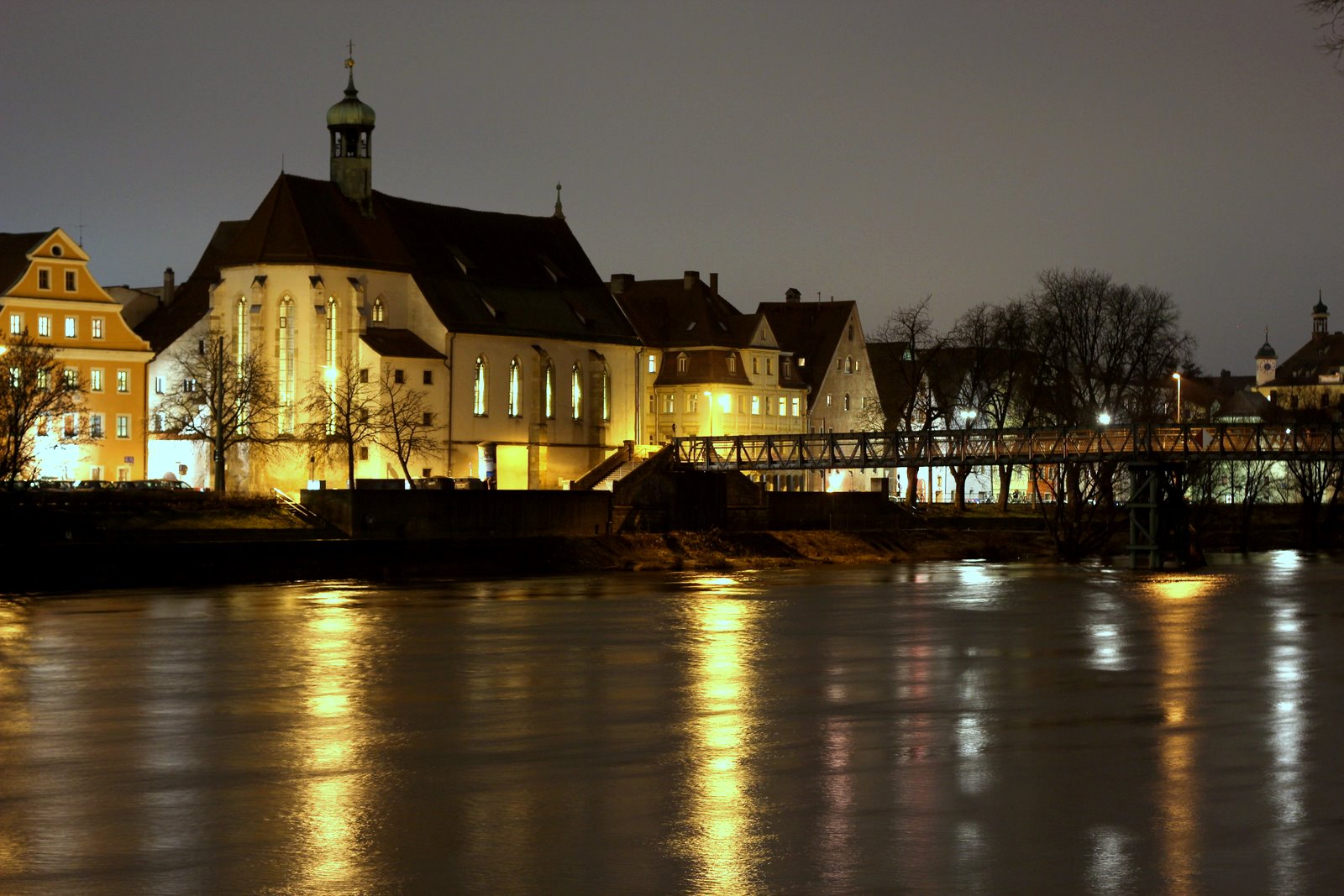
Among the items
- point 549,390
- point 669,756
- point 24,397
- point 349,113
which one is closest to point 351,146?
point 349,113

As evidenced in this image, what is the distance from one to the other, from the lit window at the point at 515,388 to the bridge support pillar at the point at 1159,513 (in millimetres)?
36812

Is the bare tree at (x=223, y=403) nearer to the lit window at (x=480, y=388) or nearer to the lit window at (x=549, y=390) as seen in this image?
the lit window at (x=480, y=388)

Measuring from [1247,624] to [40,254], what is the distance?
64.2 metres

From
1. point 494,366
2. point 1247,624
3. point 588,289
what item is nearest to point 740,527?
point 494,366

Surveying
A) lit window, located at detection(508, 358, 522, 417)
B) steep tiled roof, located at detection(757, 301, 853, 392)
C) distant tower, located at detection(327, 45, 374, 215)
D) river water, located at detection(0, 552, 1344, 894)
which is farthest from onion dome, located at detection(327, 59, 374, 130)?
river water, located at detection(0, 552, 1344, 894)

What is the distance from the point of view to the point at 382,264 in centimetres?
9825

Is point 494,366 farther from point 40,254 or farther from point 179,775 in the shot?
point 179,775

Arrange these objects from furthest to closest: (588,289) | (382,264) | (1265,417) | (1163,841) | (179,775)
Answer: (1265,417)
(588,289)
(382,264)
(179,775)
(1163,841)

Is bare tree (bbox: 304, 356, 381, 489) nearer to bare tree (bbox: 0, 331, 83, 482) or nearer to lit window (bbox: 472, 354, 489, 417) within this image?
lit window (bbox: 472, 354, 489, 417)

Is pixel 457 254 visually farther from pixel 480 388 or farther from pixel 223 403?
pixel 223 403

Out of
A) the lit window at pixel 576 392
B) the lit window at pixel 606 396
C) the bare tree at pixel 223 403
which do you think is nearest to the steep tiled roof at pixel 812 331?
the lit window at pixel 606 396

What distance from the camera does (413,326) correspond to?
99625 mm

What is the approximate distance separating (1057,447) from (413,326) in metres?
34.1

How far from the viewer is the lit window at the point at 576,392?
105m
